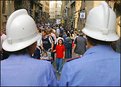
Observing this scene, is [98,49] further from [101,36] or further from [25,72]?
[25,72]

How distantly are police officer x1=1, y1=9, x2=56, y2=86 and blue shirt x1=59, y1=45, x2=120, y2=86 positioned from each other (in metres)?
0.20

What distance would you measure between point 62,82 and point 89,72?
25 cm

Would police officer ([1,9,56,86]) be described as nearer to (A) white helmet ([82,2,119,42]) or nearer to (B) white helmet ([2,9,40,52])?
(B) white helmet ([2,9,40,52])

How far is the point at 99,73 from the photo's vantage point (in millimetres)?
3318

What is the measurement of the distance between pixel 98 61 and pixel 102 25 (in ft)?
1.08

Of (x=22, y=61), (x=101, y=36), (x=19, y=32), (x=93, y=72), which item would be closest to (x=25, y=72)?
(x=22, y=61)

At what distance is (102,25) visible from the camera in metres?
3.48

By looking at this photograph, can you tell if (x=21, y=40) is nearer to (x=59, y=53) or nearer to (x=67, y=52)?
(x=59, y=53)

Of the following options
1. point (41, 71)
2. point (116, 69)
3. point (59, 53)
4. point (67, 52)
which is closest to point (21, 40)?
point (41, 71)

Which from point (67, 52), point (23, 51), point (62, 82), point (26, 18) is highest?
point (26, 18)

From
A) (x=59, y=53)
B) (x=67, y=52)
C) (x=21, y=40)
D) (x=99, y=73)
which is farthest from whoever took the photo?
(x=67, y=52)

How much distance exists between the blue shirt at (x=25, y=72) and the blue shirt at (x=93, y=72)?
18 centimetres

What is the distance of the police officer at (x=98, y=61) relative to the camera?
3.32 meters

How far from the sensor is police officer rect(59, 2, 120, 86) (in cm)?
332
